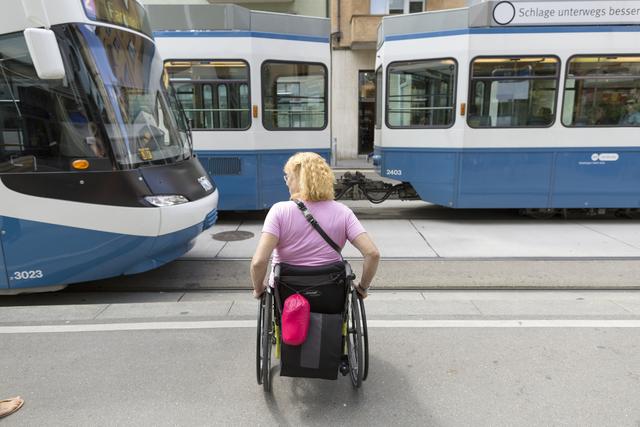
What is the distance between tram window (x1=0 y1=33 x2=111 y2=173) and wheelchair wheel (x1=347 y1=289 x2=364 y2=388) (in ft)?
8.60

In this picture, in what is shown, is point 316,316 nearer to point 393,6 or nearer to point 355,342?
point 355,342

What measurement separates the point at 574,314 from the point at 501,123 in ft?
13.9

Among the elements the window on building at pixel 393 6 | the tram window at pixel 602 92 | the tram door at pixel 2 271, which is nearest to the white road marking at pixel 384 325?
the tram door at pixel 2 271

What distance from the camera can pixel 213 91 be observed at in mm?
7520

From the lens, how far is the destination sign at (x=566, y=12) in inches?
277

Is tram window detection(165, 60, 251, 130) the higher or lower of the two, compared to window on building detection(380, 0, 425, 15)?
lower

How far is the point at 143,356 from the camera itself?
3381mm

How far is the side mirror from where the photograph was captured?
141 inches

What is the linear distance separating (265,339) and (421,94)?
6.07 meters

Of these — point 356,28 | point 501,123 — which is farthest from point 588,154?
point 356,28

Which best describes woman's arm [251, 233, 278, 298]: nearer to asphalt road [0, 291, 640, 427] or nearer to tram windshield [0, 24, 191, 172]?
asphalt road [0, 291, 640, 427]

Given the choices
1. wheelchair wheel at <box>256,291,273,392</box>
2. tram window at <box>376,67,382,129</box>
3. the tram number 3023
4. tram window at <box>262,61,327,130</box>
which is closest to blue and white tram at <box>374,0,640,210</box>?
tram window at <box>376,67,382,129</box>

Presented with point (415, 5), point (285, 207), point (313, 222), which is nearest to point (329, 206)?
point (313, 222)

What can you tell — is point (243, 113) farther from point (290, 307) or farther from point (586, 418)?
point (586, 418)
